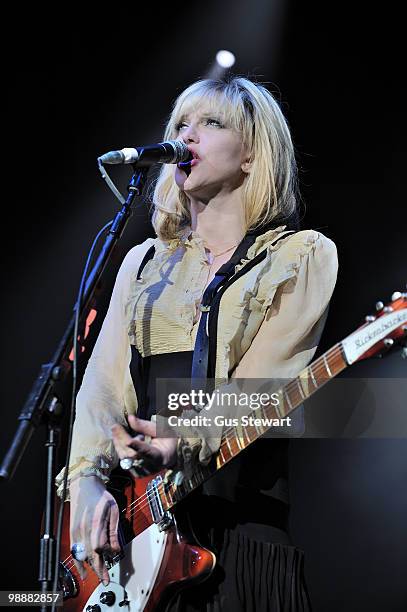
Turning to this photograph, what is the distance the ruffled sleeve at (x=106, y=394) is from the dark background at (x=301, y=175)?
1.09 feet

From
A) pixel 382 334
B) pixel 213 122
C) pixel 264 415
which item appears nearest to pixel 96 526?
pixel 264 415

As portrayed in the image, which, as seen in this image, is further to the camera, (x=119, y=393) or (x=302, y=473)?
(x=302, y=473)

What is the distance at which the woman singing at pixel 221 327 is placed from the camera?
1.81 m

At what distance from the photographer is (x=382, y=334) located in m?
1.66

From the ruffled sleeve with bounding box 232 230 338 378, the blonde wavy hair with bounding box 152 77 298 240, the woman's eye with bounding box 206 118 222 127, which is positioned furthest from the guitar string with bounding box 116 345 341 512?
the woman's eye with bounding box 206 118 222 127

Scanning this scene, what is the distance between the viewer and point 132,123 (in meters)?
2.84

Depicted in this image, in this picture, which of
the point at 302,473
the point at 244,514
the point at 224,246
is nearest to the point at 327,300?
the point at 224,246

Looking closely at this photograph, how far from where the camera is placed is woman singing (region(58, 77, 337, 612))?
181 centimetres

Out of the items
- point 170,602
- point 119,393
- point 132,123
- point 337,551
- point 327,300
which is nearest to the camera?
point 170,602

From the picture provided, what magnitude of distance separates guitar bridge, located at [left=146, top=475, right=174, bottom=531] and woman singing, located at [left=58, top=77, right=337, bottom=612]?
0.07 metres

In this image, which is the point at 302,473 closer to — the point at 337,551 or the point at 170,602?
the point at 337,551

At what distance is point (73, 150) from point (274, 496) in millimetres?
1553

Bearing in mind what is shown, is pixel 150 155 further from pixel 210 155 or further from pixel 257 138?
pixel 257 138

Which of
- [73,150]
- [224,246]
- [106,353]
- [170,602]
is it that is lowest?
[170,602]
